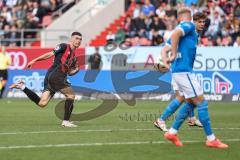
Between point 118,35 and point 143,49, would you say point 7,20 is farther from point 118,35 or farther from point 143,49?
point 143,49

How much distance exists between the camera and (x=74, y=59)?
16.5 metres

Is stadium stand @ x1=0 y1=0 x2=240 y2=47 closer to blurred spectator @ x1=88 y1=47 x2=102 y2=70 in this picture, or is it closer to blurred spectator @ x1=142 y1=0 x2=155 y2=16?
blurred spectator @ x1=142 y1=0 x2=155 y2=16

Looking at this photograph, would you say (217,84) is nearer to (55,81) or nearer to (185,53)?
(55,81)

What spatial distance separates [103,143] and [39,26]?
2325cm

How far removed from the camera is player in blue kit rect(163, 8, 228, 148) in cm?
1207

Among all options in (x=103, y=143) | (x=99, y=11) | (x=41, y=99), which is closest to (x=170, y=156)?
(x=103, y=143)

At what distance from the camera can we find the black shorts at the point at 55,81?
53.3ft

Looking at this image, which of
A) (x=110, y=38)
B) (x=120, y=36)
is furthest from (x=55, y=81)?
(x=110, y=38)

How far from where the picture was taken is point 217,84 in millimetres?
27469

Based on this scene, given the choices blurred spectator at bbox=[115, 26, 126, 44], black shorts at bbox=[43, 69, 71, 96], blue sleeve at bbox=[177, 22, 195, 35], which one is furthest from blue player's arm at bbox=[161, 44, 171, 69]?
blurred spectator at bbox=[115, 26, 126, 44]

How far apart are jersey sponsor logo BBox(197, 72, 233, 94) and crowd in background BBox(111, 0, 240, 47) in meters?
1.94

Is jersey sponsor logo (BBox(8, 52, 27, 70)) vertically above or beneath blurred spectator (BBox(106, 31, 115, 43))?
beneath

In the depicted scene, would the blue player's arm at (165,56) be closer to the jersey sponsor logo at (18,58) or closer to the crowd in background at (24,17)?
the jersey sponsor logo at (18,58)

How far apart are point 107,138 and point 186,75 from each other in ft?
6.80
